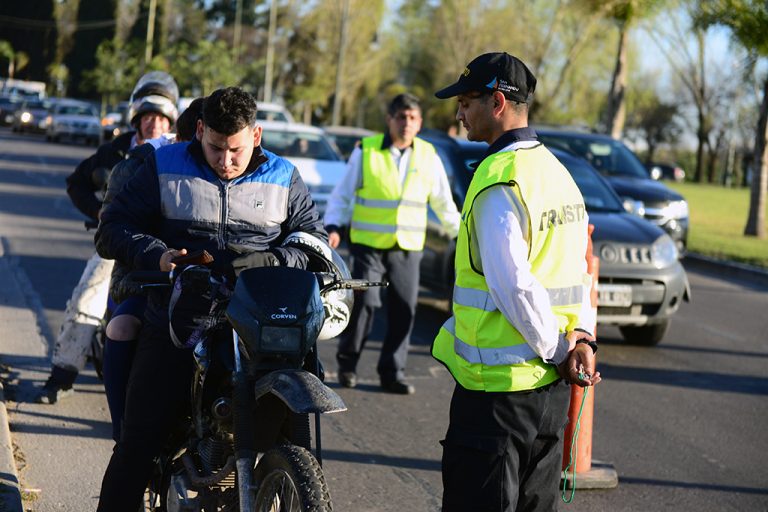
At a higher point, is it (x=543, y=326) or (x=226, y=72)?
(x=226, y=72)

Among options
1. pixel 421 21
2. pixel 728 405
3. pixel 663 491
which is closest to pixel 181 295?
pixel 663 491

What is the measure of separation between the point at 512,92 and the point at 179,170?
1343mm

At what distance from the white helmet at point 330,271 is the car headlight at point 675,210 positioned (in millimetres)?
14473

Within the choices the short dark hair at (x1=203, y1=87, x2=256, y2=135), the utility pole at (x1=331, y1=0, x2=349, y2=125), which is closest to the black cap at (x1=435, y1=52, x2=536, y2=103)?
the short dark hair at (x1=203, y1=87, x2=256, y2=135)

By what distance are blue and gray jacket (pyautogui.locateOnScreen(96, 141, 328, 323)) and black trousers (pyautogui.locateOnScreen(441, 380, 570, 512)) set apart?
0.92 m

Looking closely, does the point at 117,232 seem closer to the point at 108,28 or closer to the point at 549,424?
the point at 549,424

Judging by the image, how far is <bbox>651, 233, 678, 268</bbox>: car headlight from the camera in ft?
34.7

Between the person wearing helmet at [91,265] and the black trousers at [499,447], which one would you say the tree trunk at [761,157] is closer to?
the person wearing helmet at [91,265]

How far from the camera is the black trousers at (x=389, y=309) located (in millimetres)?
8164

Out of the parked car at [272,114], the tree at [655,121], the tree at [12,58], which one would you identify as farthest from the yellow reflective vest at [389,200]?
the tree at [12,58]

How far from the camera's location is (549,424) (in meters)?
3.80

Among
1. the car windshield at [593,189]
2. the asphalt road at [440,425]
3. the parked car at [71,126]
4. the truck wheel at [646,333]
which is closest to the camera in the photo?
the asphalt road at [440,425]

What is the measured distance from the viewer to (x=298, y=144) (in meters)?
17.5

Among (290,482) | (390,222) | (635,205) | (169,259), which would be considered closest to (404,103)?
(390,222)
